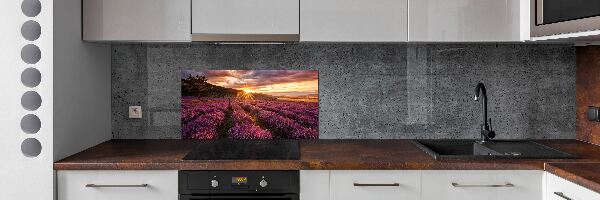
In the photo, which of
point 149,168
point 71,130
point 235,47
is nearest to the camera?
point 149,168

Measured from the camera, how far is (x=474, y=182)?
2.45 metres

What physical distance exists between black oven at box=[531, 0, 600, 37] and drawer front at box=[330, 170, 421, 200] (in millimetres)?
834

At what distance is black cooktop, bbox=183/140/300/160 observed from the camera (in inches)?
99.0

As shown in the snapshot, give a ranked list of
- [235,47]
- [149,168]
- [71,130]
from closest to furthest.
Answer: [149,168], [71,130], [235,47]

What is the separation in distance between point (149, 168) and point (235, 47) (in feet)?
3.09

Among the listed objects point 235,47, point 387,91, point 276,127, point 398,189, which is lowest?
point 398,189

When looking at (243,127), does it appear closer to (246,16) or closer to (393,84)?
(246,16)

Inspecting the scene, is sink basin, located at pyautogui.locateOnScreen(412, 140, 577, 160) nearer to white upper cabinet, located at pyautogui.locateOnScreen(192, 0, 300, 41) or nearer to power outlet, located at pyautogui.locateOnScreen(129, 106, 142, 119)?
white upper cabinet, located at pyautogui.locateOnScreen(192, 0, 300, 41)

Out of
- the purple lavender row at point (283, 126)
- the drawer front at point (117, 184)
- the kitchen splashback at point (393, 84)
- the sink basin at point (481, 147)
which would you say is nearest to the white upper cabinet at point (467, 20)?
the kitchen splashback at point (393, 84)

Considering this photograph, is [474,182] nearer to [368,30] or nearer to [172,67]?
[368,30]

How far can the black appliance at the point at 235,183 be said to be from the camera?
2.42 m
